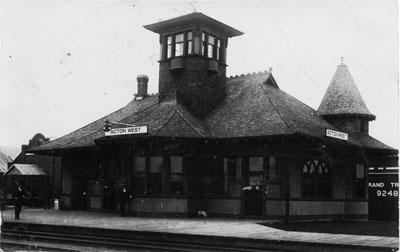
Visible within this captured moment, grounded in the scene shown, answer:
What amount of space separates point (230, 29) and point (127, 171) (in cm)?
808

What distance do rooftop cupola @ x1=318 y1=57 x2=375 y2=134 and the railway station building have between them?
1.9 inches

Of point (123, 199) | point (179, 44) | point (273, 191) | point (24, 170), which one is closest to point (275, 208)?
point (273, 191)

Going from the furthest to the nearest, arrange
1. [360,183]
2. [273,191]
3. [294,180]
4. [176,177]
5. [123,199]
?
[360,183] < [176,177] < [123,199] < [294,180] < [273,191]

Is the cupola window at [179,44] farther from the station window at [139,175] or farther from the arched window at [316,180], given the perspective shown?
the arched window at [316,180]

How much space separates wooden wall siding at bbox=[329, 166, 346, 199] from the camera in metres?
24.1

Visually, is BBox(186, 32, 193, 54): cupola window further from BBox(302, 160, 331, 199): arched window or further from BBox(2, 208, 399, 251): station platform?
BBox(2, 208, 399, 251): station platform

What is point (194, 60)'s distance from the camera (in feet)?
82.7

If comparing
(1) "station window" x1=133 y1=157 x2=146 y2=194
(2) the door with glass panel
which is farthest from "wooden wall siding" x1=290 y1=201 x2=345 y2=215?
(1) "station window" x1=133 y1=157 x2=146 y2=194

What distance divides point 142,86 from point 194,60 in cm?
770

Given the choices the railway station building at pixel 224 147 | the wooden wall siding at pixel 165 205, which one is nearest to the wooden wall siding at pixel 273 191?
the railway station building at pixel 224 147

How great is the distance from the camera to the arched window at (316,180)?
22703 millimetres

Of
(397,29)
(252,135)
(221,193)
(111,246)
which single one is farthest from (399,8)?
(221,193)

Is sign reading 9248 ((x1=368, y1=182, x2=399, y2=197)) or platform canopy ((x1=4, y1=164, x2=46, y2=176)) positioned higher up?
platform canopy ((x1=4, y1=164, x2=46, y2=176))

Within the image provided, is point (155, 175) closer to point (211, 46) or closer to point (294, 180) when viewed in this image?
point (294, 180)
